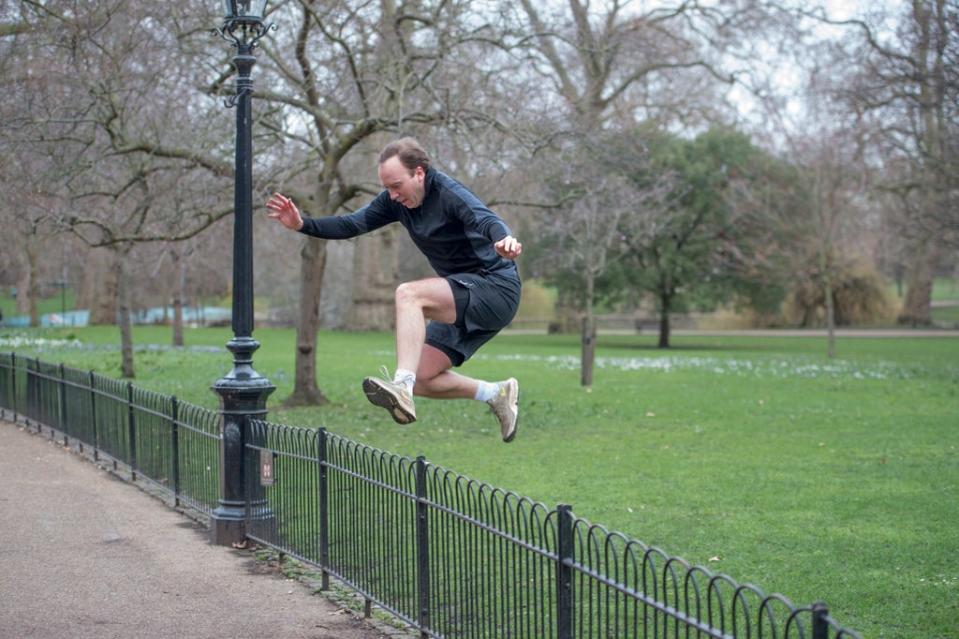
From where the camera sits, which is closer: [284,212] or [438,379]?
[284,212]

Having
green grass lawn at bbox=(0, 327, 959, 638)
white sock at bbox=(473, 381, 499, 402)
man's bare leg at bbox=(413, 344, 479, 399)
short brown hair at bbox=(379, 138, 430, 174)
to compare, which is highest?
short brown hair at bbox=(379, 138, 430, 174)

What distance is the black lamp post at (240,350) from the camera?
31.2 ft

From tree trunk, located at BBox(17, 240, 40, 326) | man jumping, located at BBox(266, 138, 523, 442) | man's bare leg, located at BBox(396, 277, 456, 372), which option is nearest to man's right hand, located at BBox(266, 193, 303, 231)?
man jumping, located at BBox(266, 138, 523, 442)

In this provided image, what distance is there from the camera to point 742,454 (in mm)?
13727

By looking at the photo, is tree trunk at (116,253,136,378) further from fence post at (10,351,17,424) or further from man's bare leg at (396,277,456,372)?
man's bare leg at (396,277,456,372)

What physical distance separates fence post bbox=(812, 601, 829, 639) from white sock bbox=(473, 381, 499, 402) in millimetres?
3199

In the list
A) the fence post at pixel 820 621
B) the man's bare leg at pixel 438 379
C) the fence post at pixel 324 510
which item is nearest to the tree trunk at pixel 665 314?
the fence post at pixel 324 510

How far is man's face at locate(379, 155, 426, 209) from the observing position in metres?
5.86

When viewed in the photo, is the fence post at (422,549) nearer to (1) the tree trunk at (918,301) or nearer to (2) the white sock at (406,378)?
(2) the white sock at (406,378)

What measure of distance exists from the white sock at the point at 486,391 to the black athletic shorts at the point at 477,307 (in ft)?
1.58

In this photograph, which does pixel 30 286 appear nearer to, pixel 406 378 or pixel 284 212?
pixel 284 212

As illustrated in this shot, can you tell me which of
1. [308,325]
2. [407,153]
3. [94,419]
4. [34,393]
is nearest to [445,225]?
[407,153]

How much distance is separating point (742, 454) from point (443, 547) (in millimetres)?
7700

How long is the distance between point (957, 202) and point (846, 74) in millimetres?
8241
